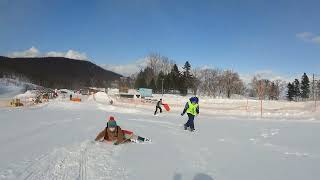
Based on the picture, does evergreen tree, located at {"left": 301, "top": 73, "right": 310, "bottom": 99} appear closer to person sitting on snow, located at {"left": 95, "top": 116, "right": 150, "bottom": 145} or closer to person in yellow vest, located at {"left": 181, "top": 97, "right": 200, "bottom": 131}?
person in yellow vest, located at {"left": 181, "top": 97, "right": 200, "bottom": 131}

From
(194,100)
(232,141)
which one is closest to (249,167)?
(232,141)

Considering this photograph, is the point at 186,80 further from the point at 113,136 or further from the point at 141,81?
the point at 113,136

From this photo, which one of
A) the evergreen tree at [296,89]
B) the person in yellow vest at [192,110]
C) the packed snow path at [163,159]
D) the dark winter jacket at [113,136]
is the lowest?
the packed snow path at [163,159]

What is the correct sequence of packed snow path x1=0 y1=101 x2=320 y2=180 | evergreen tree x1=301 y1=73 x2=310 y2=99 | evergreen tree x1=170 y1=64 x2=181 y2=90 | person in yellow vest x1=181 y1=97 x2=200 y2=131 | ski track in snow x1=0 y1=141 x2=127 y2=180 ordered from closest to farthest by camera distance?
1. ski track in snow x1=0 y1=141 x2=127 y2=180
2. packed snow path x1=0 y1=101 x2=320 y2=180
3. person in yellow vest x1=181 y1=97 x2=200 y2=131
4. evergreen tree x1=170 y1=64 x2=181 y2=90
5. evergreen tree x1=301 y1=73 x2=310 y2=99

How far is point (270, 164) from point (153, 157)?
295 centimetres

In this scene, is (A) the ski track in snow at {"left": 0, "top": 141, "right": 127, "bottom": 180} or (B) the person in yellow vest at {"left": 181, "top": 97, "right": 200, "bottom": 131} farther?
(B) the person in yellow vest at {"left": 181, "top": 97, "right": 200, "bottom": 131}

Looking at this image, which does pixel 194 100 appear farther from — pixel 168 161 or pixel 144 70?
pixel 144 70

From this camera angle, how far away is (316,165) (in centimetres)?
860

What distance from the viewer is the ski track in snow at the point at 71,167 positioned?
23.4 ft

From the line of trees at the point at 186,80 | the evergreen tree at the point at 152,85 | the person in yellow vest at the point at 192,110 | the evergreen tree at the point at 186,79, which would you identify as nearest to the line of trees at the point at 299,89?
the line of trees at the point at 186,80

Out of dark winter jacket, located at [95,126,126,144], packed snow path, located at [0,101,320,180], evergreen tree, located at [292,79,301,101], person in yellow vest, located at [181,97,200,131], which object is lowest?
packed snow path, located at [0,101,320,180]

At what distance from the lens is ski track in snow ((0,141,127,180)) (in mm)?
7129

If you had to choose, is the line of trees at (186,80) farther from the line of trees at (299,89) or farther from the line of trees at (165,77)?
the line of trees at (299,89)

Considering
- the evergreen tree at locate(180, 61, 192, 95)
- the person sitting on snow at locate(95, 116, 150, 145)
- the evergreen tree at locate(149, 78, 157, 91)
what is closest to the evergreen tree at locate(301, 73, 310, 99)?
the evergreen tree at locate(180, 61, 192, 95)
